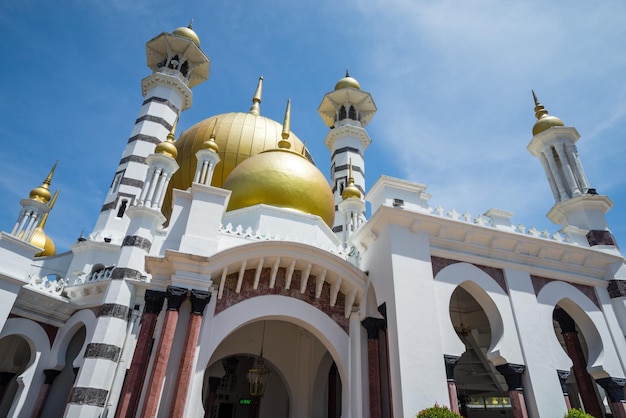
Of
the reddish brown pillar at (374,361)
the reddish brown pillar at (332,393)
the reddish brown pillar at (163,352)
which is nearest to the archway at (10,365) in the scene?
the reddish brown pillar at (163,352)

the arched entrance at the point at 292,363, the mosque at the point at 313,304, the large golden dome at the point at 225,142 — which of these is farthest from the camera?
the large golden dome at the point at 225,142

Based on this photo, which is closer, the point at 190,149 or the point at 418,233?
the point at 418,233

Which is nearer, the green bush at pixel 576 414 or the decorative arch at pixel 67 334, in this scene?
the green bush at pixel 576 414

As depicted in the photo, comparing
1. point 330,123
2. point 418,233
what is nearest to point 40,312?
point 418,233

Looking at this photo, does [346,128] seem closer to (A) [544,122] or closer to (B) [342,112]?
(B) [342,112]

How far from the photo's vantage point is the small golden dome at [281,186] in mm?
12977

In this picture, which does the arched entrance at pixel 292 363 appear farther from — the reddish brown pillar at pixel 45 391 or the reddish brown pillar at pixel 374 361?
the reddish brown pillar at pixel 45 391

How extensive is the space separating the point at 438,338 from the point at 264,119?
57.3 ft

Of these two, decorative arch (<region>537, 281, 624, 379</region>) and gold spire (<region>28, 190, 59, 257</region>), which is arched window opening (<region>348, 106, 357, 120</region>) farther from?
gold spire (<region>28, 190, 59, 257</region>)

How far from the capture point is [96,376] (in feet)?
41.7

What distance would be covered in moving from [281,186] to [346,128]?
1213cm

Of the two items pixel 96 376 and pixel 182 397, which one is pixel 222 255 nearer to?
pixel 182 397

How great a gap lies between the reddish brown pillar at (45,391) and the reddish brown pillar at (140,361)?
262 inches

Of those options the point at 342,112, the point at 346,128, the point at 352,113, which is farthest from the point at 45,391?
the point at 352,113
